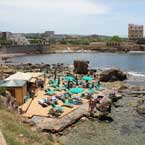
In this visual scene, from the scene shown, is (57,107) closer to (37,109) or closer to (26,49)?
(37,109)

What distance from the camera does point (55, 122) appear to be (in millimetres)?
27594

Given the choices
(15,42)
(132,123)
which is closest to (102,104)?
(132,123)

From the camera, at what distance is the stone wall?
155000 mm

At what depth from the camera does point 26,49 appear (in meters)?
167

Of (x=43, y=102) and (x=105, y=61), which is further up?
(x=43, y=102)

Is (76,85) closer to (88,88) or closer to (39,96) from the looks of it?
(88,88)

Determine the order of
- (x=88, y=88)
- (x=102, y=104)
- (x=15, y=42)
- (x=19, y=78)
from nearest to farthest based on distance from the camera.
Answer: (x=102, y=104) → (x=19, y=78) → (x=88, y=88) → (x=15, y=42)

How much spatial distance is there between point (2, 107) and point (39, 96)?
1492cm

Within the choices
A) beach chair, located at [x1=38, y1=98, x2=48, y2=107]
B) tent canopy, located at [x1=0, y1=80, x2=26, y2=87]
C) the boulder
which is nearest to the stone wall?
the boulder

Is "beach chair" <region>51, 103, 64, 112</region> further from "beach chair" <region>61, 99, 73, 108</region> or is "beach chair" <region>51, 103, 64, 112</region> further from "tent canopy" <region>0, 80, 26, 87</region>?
"tent canopy" <region>0, 80, 26, 87</region>

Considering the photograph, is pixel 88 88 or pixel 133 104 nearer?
pixel 133 104

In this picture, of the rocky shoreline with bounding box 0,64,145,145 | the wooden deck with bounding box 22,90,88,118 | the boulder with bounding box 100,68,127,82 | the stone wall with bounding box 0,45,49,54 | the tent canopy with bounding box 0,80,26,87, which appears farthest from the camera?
the stone wall with bounding box 0,45,49,54

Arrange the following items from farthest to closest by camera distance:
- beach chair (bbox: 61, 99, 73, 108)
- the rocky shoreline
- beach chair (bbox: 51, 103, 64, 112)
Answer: beach chair (bbox: 61, 99, 73, 108) → beach chair (bbox: 51, 103, 64, 112) → the rocky shoreline

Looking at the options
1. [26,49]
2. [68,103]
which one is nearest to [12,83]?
[68,103]
